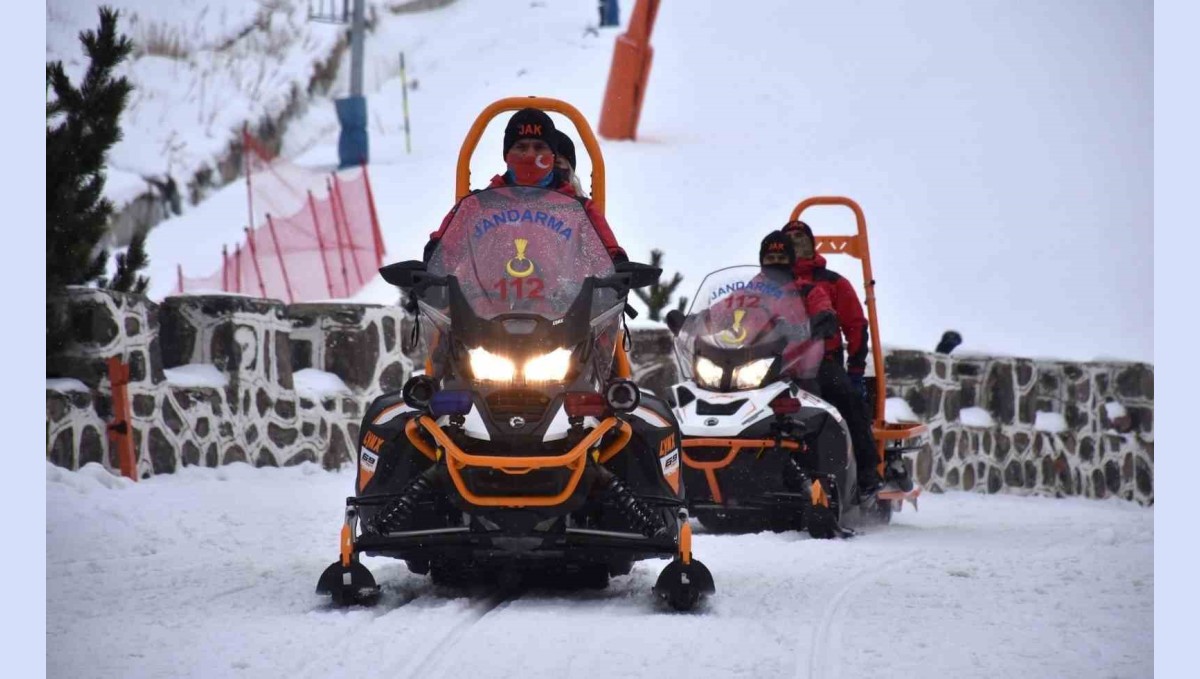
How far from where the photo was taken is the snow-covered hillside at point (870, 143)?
10719 mm

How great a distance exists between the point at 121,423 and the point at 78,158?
1364mm

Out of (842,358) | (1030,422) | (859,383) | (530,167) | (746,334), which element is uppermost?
(530,167)

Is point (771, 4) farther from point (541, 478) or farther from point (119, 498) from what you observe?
point (541, 478)

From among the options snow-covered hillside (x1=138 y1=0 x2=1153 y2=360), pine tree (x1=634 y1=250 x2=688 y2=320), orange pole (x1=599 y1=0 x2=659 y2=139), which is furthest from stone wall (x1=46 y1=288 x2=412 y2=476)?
orange pole (x1=599 y1=0 x2=659 y2=139)

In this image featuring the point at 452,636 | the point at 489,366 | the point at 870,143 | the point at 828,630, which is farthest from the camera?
the point at 870,143

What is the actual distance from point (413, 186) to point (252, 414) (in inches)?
321

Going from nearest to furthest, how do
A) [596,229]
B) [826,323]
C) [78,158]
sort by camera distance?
[596,229] < [78,158] < [826,323]

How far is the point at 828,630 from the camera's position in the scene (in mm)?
4621

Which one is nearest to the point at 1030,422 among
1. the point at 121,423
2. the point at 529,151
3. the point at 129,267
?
the point at 129,267

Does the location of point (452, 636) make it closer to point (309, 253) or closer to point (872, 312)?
point (872, 312)

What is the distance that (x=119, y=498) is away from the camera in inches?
292

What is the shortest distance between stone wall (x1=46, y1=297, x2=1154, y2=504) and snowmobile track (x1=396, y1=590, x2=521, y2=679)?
3.36m

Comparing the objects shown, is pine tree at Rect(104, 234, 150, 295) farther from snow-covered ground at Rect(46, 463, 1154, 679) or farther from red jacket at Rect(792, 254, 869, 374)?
red jacket at Rect(792, 254, 869, 374)

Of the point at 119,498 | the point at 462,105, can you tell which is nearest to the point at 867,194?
the point at 462,105
